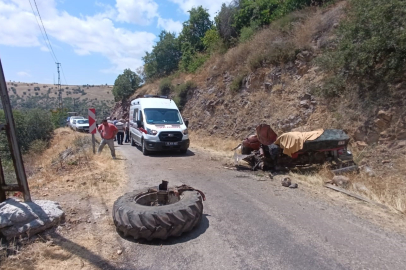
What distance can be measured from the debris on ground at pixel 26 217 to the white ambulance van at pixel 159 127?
26.3 feet

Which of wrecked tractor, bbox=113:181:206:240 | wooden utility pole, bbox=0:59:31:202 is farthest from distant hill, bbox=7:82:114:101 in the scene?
wrecked tractor, bbox=113:181:206:240

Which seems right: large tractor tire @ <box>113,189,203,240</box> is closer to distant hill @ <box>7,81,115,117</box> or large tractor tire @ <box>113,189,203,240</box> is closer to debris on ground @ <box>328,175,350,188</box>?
debris on ground @ <box>328,175,350,188</box>

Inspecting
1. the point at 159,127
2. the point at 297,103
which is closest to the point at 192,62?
the point at 297,103

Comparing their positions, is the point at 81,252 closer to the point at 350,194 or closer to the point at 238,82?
the point at 350,194

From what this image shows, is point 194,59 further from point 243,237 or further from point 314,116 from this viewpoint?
point 243,237

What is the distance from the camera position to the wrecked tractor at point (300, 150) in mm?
8281

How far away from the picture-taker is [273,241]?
4.41 meters

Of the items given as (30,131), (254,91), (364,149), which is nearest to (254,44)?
(254,91)

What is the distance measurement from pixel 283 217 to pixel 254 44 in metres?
15.8

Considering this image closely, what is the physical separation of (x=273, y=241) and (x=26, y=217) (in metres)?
3.56

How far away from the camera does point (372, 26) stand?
1026cm

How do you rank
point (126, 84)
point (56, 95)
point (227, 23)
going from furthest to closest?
point (56, 95) < point (126, 84) < point (227, 23)

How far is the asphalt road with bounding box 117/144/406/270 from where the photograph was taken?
383 cm

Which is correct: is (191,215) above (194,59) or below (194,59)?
below
